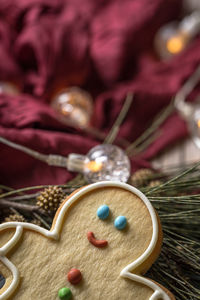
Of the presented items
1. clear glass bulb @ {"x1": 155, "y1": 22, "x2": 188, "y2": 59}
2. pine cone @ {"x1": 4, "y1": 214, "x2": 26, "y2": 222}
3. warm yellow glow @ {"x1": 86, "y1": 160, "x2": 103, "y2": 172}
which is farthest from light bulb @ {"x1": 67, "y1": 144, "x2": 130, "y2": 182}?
clear glass bulb @ {"x1": 155, "y1": 22, "x2": 188, "y2": 59}

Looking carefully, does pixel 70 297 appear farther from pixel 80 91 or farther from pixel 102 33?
pixel 102 33

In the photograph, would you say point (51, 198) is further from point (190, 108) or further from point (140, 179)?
point (190, 108)

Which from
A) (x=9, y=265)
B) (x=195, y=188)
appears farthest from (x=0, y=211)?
(x=195, y=188)

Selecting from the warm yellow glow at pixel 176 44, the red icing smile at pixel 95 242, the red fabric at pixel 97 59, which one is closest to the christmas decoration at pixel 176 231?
the red icing smile at pixel 95 242

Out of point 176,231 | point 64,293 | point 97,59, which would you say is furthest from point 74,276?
point 97,59

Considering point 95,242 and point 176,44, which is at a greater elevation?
point 176,44

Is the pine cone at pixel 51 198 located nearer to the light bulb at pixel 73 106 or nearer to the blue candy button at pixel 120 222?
the blue candy button at pixel 120 222

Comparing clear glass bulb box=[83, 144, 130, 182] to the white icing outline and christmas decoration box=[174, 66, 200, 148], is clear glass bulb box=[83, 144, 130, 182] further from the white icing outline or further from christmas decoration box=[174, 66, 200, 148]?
christmas decoration box=[174, 66, 200, 148]
